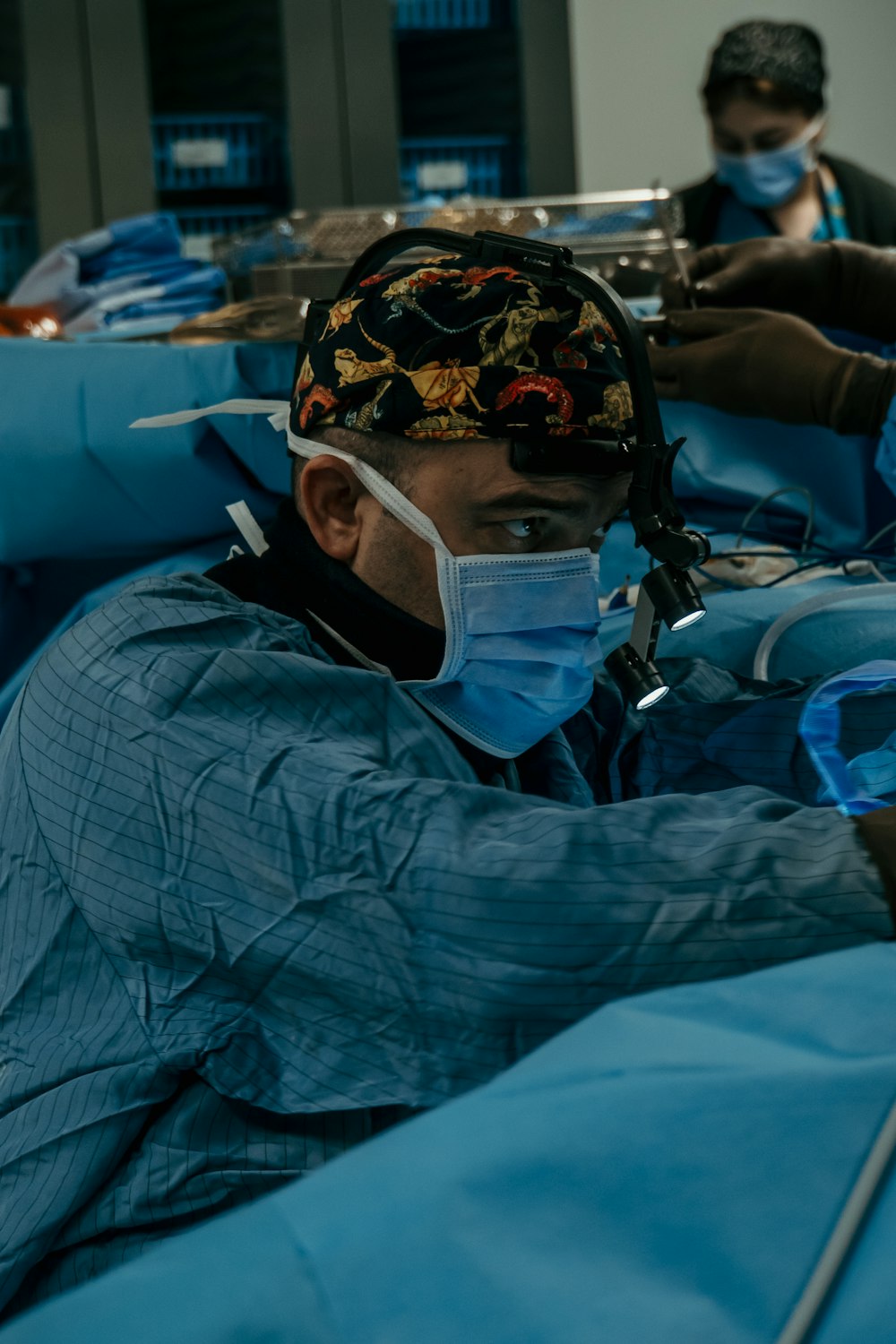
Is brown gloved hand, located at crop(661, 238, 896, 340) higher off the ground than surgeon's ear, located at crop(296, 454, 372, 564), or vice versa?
brown gloved hand, located at crop(661, 238, 896, 340)

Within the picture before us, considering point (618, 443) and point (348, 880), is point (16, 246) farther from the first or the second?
point (348, 880)

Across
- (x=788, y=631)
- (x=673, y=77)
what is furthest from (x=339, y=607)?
(x=673, y=77)

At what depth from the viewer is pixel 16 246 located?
4340 mm

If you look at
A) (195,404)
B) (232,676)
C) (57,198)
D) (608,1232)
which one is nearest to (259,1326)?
(608,1232)

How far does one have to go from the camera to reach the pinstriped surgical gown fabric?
0.66 meters

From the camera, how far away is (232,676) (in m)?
0.81

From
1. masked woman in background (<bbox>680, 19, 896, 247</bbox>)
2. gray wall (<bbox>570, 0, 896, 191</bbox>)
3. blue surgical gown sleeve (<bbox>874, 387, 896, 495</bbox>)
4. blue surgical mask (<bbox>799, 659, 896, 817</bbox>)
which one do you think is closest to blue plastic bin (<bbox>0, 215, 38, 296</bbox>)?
gray wall (<bbox>570, 0, 896, 191</bbox>)

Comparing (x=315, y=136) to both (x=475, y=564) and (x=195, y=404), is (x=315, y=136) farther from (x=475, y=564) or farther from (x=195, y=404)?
(x=475, y=564)

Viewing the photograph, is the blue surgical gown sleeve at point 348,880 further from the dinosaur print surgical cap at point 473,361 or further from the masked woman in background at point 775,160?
the masked woman in background at point 775,160

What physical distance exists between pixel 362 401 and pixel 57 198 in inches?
143

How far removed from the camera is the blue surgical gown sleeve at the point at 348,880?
0.66 meters

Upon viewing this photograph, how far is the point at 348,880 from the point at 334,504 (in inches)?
15.9

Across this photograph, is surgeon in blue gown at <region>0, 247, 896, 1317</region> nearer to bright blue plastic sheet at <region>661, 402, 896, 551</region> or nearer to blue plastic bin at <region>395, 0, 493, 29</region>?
bright blue plastic sheet at <region>661, 402, 896, 551</region>

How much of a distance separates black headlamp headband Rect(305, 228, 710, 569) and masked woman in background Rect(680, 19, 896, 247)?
2.06m
